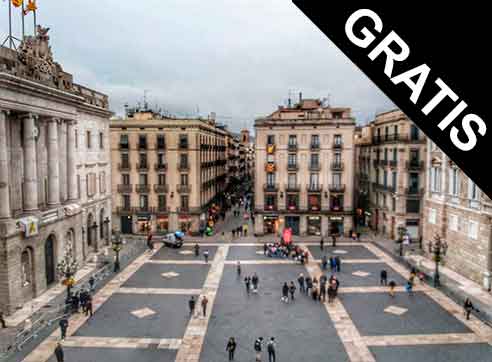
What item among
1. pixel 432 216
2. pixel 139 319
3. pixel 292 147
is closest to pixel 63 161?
pixel 139 319

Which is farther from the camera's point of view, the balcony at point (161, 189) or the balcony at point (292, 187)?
the balcony at point (161, 189)

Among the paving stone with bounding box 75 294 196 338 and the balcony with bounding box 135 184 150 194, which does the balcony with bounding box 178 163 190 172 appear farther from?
the paving stone with bounding box 75 294 196 338

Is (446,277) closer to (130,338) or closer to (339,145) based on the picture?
(339,145)

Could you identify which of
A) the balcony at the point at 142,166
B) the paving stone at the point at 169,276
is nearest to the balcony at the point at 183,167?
the balcony at the point at 142,166

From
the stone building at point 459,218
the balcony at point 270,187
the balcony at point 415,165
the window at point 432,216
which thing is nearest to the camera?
the stone building at point 459,218

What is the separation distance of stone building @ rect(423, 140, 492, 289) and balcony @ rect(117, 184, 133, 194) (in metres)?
37.3

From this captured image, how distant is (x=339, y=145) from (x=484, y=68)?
4957cm

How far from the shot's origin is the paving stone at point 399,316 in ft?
73.2

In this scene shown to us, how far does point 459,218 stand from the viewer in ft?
110

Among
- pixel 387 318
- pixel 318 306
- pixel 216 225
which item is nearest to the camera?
pixel 387 318

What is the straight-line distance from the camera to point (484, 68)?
8.89ft

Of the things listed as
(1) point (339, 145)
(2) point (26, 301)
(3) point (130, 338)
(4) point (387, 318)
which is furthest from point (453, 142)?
(1) point (339, 145)

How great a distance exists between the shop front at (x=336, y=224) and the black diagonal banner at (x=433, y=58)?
50100 mm

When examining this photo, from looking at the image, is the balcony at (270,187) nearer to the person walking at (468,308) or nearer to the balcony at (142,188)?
the balcony at (142,188)
